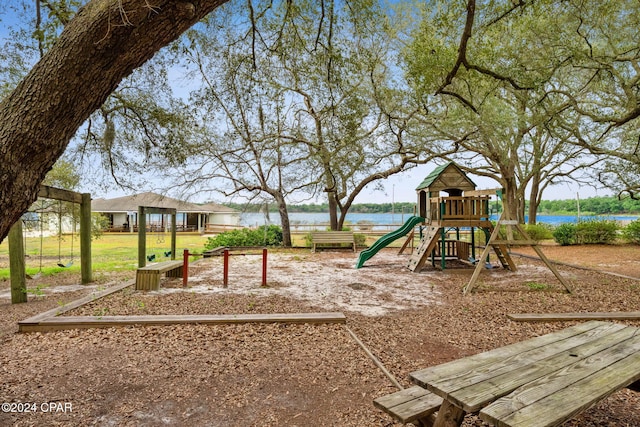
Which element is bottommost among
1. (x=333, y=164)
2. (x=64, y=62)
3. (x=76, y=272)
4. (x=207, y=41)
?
(x=76, y=272)

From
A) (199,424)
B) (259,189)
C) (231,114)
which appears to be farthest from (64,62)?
(259,189)

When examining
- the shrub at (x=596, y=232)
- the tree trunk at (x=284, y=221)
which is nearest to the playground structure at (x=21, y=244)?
the tree trunk at (x=284, y=221)

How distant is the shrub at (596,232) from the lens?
14.9 meters

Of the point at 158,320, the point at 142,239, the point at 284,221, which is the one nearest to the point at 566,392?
the point at 158,320

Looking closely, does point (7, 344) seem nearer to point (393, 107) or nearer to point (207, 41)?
point (207, 41)

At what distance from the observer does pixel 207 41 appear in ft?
23.4

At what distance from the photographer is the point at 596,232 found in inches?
590

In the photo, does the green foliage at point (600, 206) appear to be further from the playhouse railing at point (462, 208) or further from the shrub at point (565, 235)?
the playhouse railing at point (462, 208)

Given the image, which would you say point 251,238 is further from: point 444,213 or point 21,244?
point 21,244

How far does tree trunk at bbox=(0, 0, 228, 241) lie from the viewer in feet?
7.09

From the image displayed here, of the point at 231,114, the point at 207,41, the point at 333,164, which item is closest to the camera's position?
the point at 207,41

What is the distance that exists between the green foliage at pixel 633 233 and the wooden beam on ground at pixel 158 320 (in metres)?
15.6

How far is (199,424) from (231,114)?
1281 cm

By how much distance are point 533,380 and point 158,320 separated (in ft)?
13.1
